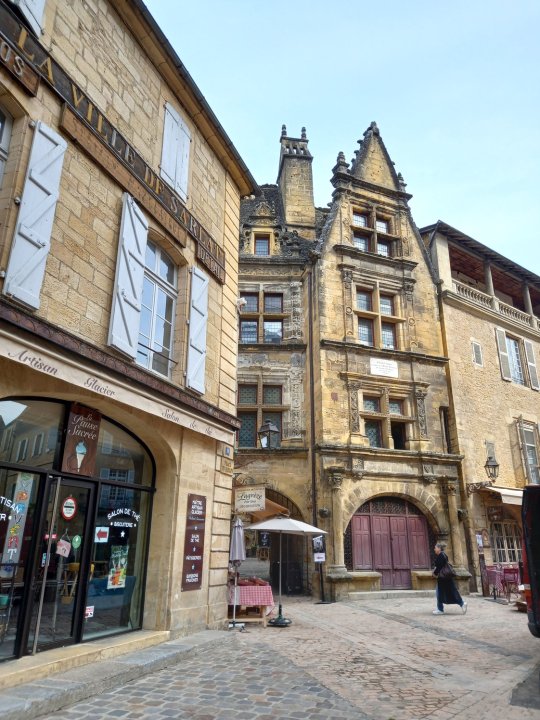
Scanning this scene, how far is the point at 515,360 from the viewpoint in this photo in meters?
18.8

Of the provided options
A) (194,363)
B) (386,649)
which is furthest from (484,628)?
(194,363)

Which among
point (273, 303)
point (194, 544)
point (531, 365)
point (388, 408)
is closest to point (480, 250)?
point (531, 365)

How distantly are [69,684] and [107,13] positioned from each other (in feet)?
24.0

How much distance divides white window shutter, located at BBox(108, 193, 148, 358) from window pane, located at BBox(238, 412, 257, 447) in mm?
8455

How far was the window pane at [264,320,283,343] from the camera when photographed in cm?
1573

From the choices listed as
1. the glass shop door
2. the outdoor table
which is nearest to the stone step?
the outdoor table

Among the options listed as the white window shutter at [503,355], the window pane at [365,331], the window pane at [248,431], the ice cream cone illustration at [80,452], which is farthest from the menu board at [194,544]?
the white window shutter at [503,355]

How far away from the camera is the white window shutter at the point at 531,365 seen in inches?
740

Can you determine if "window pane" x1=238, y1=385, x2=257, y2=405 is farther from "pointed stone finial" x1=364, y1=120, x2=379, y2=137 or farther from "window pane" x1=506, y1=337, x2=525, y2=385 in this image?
"pointed stone finial" x1=364, y1=120, x2=379, y2=137

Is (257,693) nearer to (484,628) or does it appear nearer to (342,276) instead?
(484,628)

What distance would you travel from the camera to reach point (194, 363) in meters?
7.32

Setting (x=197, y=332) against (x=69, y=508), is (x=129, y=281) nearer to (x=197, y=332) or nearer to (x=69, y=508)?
(x=197, y=332)

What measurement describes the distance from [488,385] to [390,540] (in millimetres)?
6421

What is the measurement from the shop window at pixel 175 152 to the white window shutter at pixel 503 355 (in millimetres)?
13725
